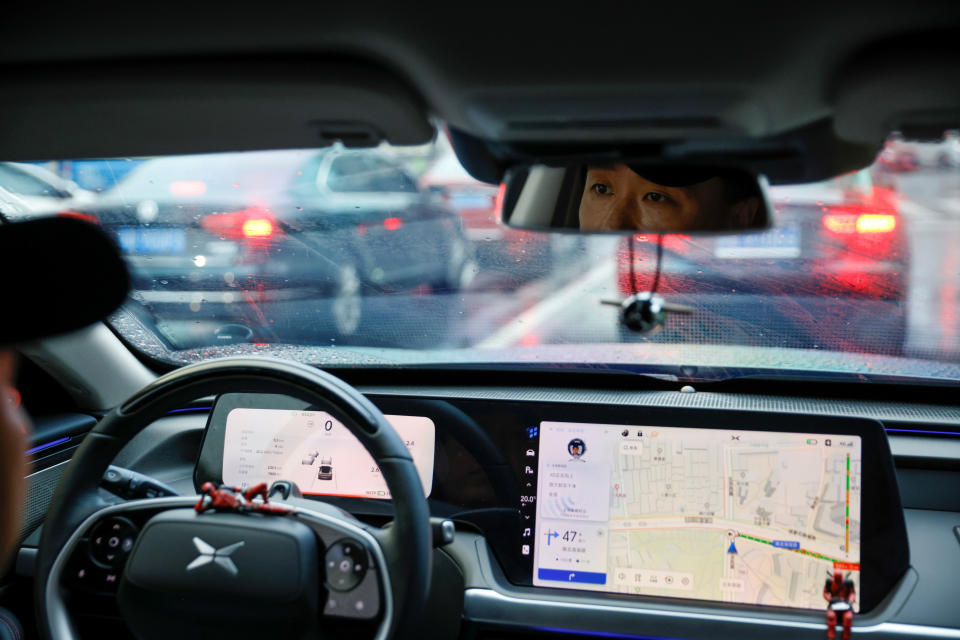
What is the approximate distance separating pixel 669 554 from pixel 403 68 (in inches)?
81.8

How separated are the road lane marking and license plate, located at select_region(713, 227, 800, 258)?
0.49 m

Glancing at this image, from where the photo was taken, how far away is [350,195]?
4.53 meters

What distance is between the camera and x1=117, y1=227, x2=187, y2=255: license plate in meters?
3.96

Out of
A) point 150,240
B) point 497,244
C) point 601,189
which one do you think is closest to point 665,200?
point 601,189

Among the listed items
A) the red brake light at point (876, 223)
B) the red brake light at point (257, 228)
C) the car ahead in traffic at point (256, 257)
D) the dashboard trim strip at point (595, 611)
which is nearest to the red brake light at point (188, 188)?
the car ahead in traffic at point (256, 257)

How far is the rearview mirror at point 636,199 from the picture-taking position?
83.0 inches

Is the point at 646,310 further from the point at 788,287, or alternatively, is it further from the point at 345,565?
the point at 345,565

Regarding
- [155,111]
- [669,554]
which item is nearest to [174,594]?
[155,111]

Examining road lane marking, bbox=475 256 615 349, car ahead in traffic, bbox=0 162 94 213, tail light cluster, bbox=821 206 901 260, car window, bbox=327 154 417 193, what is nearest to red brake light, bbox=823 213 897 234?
tail light cluster, bbox=821 206 901 260

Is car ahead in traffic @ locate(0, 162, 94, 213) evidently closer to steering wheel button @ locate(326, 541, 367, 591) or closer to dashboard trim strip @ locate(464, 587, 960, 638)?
steering wheel button @ locate(326, 541, 367, 591)

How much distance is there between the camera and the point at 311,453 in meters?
3.25

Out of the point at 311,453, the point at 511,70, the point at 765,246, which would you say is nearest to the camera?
the point at 511,70

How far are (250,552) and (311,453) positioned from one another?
1133 mm

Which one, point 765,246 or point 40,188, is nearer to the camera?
point 40,188
